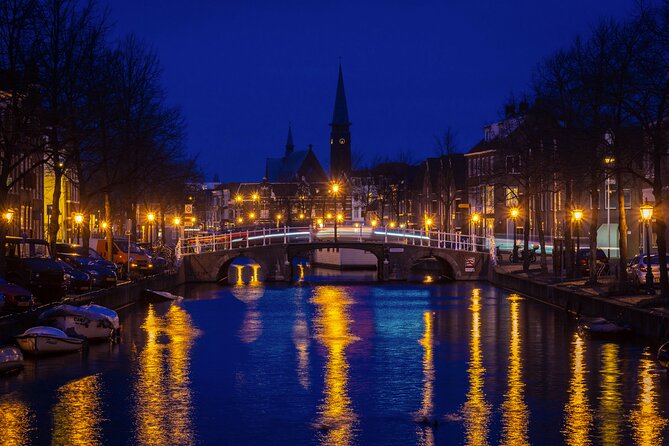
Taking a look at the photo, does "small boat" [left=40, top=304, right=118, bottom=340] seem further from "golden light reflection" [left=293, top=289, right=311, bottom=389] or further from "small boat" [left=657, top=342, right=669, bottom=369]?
"small boat" [left=657, top=342, right=669, bottom=369]

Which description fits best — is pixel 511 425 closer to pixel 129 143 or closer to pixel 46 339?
pixel 46 339

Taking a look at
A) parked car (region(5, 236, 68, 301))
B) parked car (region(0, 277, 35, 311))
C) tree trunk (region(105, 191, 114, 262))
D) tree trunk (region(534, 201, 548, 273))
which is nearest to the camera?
parked car (region(0, 277, 35, 311))

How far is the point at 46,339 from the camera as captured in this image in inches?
1416

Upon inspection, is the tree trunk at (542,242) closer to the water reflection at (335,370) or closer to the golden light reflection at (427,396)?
the water reflection at (335,370)

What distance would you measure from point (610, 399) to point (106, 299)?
2854cm

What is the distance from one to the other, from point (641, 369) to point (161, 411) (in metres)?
14.1

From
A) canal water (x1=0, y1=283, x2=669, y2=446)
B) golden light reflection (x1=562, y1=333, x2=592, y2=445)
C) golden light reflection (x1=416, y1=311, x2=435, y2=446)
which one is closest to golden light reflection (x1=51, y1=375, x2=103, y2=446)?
canal water (x1=0, y1=283, x2=669, y2=446)

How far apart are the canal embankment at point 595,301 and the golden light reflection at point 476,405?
18.3 ft

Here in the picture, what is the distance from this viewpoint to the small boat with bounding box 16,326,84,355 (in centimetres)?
3566

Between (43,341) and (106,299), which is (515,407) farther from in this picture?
(106,299)

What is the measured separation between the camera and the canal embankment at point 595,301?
131 ft

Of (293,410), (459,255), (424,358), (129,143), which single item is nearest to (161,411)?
(293,410)

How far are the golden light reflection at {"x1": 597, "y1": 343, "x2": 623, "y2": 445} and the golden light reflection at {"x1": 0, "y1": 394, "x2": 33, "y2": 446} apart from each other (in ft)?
38.6

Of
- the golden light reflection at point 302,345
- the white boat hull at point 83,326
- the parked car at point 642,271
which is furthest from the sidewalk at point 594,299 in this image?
the white boat hull at point 83,326
